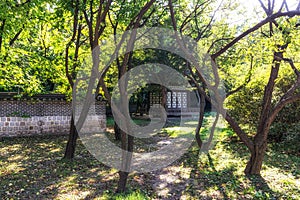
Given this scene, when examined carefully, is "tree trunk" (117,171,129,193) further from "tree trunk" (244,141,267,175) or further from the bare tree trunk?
"tree trunk" (244,141,267,175)

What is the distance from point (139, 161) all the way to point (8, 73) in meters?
3.86

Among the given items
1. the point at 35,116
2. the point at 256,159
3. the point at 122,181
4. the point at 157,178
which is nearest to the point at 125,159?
the point at 122,181

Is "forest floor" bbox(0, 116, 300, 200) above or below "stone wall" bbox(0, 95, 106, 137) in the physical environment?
below

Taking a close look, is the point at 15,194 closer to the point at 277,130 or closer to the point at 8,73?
the point at 8,73

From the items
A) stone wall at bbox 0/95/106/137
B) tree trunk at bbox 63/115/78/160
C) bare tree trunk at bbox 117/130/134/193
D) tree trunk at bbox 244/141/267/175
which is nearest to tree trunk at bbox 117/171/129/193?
bare tree trunk at bbox 117/130/134/193

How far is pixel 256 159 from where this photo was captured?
4516 millimetres

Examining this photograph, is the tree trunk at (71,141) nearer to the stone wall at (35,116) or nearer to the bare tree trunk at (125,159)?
the bare tree trunk at (125,159)

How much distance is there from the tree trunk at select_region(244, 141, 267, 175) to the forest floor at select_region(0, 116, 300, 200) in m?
0.15

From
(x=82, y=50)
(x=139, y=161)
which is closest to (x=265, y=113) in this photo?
(x=139, y=161)

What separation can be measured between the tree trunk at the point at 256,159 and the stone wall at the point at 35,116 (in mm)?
6853

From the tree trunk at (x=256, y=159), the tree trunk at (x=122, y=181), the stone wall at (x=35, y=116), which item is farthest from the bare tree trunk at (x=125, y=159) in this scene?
the stone wall at (x=35, y=116)

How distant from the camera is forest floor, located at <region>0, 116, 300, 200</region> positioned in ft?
11.9

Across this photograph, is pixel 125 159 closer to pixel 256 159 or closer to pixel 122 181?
pixel 122 181

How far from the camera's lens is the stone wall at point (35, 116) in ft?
27.6
